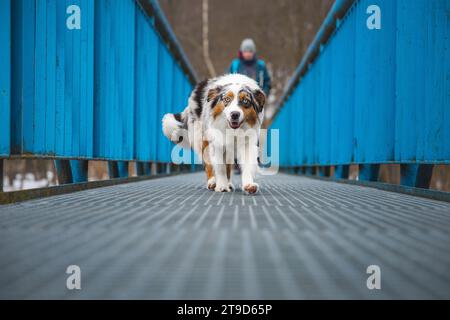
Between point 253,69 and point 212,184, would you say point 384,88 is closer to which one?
point 212,184

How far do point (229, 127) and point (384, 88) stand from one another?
1.28 m

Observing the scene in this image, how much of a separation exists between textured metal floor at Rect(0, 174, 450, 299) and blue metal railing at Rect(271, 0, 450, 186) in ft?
3.03

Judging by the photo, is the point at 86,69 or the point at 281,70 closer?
the point at 86,69

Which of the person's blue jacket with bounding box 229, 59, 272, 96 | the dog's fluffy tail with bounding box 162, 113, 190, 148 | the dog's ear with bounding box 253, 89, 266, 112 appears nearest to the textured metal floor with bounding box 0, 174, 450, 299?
the dog's ear with bounding box 253, 89, 266, 112

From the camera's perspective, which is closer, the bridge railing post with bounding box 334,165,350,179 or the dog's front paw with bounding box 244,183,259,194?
the dog's front paw with bounding box 244,183,259,194

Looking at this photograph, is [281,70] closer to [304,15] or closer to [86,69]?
[304,15]

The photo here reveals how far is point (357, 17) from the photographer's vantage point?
5457mm

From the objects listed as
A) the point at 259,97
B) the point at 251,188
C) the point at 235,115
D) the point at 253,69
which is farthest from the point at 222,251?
the point at 253,69

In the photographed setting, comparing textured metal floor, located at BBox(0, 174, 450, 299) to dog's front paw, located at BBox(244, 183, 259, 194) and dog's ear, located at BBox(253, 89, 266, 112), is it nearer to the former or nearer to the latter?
dog's front paw, located at BBox(244, 183, 259, 194)

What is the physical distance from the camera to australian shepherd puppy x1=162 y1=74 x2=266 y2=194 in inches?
162

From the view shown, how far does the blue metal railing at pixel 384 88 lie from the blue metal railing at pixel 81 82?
2.19m

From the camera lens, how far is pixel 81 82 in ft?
13.7

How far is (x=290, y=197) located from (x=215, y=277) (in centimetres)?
234
